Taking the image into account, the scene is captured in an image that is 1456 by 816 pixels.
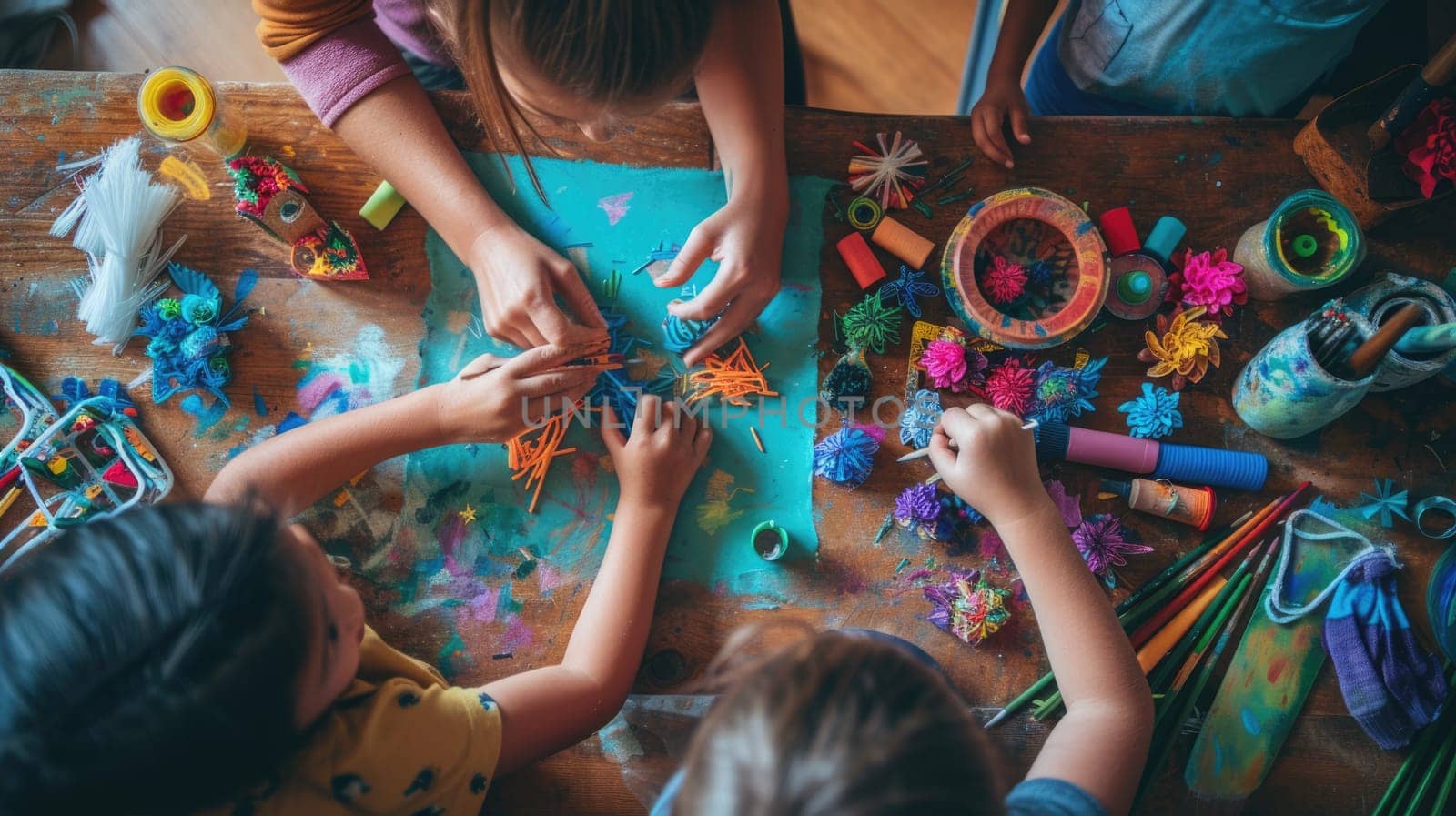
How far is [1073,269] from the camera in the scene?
1243mm

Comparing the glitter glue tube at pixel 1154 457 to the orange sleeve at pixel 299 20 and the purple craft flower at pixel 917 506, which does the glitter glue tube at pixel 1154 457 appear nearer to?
the purple craft flower at pixel 917 506

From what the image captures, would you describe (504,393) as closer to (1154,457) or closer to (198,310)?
(198,310)

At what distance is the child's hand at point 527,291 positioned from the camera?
1.18 metres

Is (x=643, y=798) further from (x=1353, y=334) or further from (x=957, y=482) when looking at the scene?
(x=1353, y=334)

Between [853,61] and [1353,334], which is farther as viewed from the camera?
[853,61]

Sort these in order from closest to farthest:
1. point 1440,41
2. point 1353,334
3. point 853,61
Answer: point 1353,334
point 1440,41
point 853,61

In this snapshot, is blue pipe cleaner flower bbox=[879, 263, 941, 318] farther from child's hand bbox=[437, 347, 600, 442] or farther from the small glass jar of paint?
the small glass jar of paint

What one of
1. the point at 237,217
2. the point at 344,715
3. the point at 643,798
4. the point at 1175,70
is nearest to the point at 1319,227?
the point at 1175,70

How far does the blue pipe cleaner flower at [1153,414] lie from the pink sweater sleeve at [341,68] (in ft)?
4.41

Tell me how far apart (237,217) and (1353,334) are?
71.1 inches

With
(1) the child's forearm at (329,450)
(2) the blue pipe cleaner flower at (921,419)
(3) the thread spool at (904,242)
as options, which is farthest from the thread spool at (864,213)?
(1) the child's forearm at (329,450)

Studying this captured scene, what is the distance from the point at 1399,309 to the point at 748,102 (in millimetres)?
1078

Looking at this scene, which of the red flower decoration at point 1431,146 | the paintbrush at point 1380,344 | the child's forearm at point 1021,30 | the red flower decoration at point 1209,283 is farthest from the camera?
the child's forearm at point 1021,30

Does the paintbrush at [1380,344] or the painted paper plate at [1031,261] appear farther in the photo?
the painted paper plate at [1031,261]
